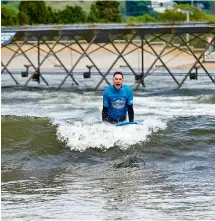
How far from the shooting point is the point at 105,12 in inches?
3145

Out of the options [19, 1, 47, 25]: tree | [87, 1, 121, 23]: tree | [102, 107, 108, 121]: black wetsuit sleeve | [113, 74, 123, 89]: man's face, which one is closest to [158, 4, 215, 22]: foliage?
[87, 1, 121, 23]: tree

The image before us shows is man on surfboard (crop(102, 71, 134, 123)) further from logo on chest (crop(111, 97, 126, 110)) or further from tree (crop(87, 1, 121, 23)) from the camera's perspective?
tree (crop(87, 1, 121, 23))

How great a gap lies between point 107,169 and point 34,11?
6270 cm

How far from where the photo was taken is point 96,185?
14.0m

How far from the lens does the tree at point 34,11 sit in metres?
77.0

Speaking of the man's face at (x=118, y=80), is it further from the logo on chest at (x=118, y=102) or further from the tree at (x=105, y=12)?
the tree at (x=105, y=12)

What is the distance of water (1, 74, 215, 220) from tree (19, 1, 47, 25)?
5067 cm

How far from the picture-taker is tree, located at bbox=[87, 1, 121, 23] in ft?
253

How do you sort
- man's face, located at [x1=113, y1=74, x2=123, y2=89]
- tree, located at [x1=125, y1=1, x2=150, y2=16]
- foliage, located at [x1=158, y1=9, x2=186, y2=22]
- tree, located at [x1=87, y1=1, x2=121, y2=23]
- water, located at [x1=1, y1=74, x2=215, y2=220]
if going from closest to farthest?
1. water, located at [x1=1, y1=74, x2=215, y2=220]
2. man's face, located at [x1=113, y1=74, x2=123, y2=89]
3. foliage, located at [x1=158, y1=9, x2=186, y2=22]
4. tree, located at [x1=87, y1=1, x2=121, y2=23]
5. tree, located at [x1=125, y1=1, x2=150, y2=16]

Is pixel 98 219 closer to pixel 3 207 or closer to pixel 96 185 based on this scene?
pixel 3 207

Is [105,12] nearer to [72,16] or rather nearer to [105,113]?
[72,16]

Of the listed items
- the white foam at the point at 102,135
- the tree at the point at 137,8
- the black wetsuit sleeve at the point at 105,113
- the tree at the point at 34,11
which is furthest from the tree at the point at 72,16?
the black wetsuit sleeve at the point at 105,113

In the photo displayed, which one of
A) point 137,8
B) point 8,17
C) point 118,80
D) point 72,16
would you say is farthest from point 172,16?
point 118,80

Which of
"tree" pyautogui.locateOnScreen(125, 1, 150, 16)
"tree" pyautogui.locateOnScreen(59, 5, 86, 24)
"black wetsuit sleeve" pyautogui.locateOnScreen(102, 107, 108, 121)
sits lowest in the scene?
"tree" pyautogui.locateOnScreen(125, 1, 150, 16)
